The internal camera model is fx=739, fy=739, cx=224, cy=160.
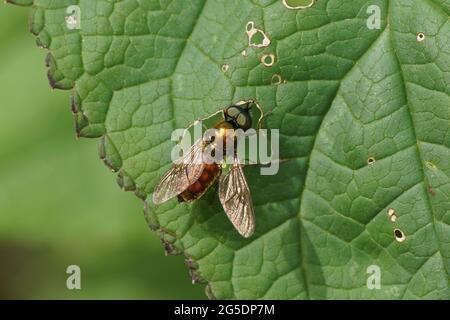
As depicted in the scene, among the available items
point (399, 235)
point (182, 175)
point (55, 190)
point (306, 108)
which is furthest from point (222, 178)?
point (55, 190)

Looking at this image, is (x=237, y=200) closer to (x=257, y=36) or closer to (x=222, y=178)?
(x=222, y=178)

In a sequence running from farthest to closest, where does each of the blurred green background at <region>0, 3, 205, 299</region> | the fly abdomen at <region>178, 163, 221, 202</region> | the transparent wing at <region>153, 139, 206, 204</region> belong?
the blurred green background at <region>0, 3, 205, 299</region> → the fly abdomen at <region>178, 163, 221, 202</region> → the transparent wing at <region>153, 139, 206, 204</region>

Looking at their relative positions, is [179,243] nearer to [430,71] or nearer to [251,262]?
[251,262]

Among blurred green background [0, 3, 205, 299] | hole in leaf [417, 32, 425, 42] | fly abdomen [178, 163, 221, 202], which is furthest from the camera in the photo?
blurred green background [0, 3, 205, 299]

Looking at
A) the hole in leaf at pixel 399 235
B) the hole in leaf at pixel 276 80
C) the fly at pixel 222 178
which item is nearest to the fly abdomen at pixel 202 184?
the fly at pixel 222 178

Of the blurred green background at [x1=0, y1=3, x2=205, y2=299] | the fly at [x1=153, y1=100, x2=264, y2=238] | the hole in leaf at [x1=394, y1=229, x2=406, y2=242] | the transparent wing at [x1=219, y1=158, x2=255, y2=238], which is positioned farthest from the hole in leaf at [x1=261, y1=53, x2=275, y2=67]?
the blurred green background at [x1=0, y1=3, x2=205, y2=299]

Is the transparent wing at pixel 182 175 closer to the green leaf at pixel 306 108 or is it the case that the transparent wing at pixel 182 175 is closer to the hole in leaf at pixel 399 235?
the green leaf at pixel 306 108

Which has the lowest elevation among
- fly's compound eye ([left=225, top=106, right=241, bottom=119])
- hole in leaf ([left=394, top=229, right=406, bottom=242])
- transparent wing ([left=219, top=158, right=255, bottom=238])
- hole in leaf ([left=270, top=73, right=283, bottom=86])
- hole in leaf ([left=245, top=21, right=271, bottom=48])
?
hole in leaf ([left=394, top=229, right=406, bottom=242])

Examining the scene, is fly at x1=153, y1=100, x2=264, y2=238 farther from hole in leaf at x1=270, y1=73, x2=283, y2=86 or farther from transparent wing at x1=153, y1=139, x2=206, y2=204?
hole in leaf at x1=270, y1=73, x2=283, y2=86
